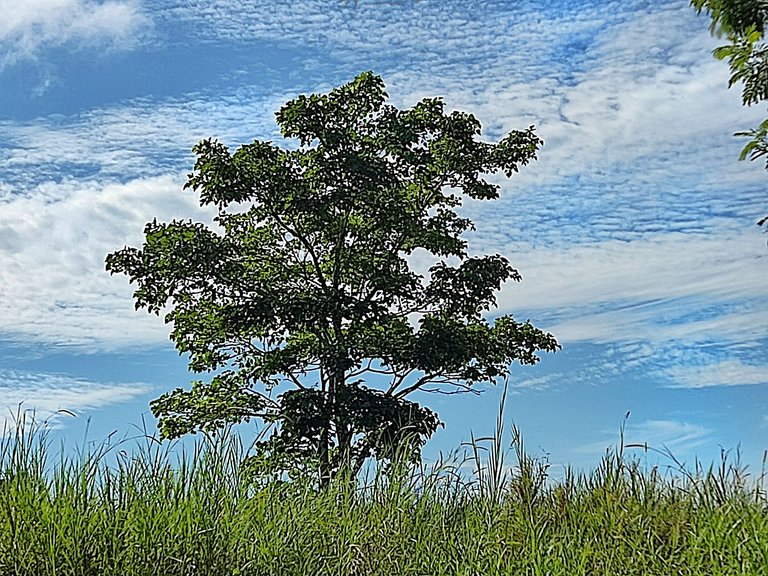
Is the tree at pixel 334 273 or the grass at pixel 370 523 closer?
the grass at pixel 370 523

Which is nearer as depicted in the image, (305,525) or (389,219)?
(305,525)

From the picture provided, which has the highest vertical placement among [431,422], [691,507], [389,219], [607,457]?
[389,219]

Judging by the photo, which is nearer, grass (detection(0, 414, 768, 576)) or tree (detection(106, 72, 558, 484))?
grass (detection(0, 414, 768, 576))

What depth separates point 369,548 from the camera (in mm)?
5461

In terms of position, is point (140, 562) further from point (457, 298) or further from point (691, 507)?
point (457, 298)

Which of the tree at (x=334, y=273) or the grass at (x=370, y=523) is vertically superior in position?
the tree at (x=334, y=273)

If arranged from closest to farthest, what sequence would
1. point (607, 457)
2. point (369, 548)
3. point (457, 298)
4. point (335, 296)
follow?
point (369, 548) → point (607, 457) → point (335, 296) → point (457, 298)

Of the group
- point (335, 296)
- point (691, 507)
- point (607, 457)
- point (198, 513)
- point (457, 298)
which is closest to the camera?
point (198, 513)

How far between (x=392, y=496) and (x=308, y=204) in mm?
6241

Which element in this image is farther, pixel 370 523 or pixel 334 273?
pixel 334 273

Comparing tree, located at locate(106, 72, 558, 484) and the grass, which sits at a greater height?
tree, located at locate(106, 72, 558, 484)

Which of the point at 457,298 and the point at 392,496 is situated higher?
the point at 457,298

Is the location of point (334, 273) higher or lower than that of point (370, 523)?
higher

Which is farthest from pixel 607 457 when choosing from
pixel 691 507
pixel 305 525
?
pixel 305 525
